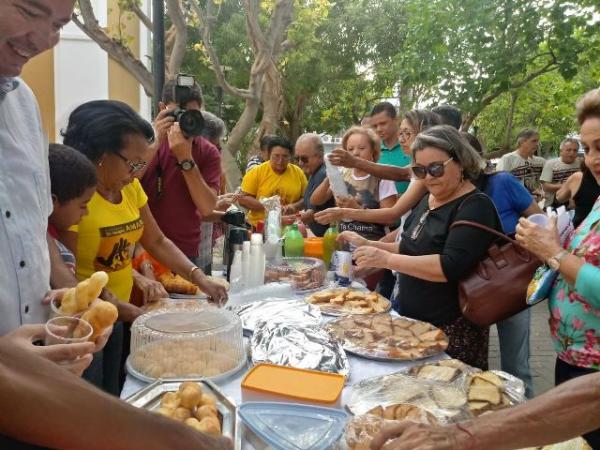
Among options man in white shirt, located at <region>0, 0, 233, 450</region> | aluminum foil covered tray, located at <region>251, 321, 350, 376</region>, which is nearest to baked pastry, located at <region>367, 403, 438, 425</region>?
aluminum foil covered tray, located at <region>251, 321, 350, 376</region>

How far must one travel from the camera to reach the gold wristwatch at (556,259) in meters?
1.84

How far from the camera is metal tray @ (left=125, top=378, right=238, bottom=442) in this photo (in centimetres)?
135

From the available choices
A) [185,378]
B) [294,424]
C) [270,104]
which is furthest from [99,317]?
[270,104]

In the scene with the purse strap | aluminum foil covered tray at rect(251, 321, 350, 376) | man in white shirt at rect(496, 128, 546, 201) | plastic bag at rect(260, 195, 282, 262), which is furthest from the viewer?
man in white shirt at rect(496, 128, 546, 201)

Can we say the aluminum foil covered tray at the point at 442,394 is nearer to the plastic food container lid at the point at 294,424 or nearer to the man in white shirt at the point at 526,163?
the plastic food container lid at the point at 294,424

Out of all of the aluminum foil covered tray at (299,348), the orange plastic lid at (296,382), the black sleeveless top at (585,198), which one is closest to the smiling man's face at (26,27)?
the orange plastic lid at (296,382)

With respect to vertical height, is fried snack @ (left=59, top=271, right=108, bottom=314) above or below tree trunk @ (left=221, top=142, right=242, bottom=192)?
above

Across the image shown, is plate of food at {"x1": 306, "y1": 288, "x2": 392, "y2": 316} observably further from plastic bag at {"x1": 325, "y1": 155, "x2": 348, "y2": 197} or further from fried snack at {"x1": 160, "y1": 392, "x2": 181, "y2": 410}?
plastic bag at {"x1": 325, "y1": 155, "x2": 348, "y2": 197}

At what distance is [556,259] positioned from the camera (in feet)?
6.09

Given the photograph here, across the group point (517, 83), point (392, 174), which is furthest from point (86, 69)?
point (392, 174)

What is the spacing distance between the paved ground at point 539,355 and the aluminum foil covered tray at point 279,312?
2.24 m

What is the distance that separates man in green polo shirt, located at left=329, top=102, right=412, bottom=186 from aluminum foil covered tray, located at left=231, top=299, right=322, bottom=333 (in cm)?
132

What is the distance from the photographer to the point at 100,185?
2.15 meters

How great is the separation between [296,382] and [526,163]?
741cm
